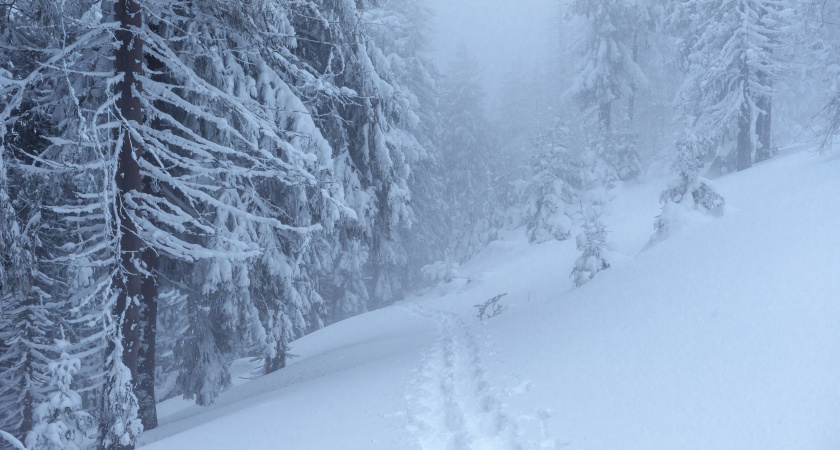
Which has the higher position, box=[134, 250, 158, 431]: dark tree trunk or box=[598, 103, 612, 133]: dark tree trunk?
box=[598, 103, 612, 133]: dark tree trunk

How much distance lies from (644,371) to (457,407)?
6.38 ft

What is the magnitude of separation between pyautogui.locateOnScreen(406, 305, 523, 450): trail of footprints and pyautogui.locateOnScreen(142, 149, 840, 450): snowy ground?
0.08 feet

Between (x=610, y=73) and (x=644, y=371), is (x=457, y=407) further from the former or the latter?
(x=610, y=73)

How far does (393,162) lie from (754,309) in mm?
5830

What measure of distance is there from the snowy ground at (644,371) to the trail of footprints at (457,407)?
24mm

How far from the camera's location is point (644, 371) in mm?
4875

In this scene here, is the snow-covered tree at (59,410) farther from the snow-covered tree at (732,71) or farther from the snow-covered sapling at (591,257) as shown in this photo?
the snow-covered tree at (732,71)

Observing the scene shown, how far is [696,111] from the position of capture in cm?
2417

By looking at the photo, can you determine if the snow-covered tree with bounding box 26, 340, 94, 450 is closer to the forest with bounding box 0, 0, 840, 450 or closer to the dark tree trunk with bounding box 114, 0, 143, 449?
the forest with bounding box 0, 0, 840, 450

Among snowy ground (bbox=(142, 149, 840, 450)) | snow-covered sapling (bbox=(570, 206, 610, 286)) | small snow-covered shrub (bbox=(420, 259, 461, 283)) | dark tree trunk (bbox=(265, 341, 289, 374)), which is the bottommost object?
small snow-covered shrub (bbox=(420, 259, 461, 283))

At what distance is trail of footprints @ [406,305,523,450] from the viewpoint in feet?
15.5

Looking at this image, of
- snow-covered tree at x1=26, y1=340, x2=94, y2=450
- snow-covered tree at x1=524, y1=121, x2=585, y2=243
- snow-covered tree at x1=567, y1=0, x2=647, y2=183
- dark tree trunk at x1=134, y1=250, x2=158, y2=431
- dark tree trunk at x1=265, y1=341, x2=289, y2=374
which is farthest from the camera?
snow-covered tree at x1=567, y1=0, x2=647, y2=183

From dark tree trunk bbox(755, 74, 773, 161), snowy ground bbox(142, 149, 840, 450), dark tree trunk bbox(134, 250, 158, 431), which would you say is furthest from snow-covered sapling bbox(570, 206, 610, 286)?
dark tree trunk bbox(755, 74, 773, 161)

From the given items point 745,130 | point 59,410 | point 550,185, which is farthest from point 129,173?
point 550,185
